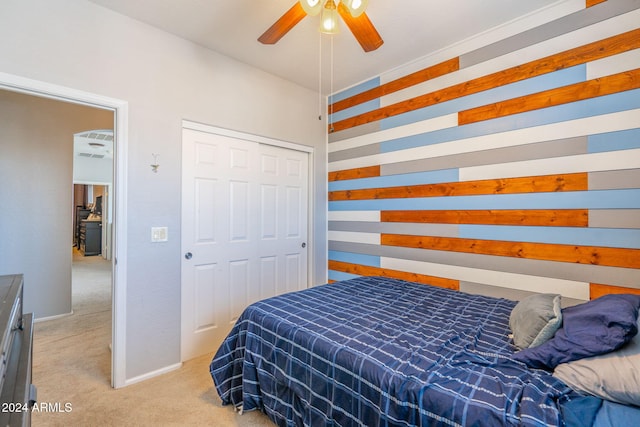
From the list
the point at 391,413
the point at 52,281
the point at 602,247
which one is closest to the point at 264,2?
the point at 391,413

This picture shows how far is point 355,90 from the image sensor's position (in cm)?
331

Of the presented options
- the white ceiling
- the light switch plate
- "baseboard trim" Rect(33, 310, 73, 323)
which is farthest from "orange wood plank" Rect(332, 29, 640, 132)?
"baseboard trim" Rect(33, 310, 73, 323)

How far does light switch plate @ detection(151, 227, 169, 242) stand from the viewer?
7.49 ft

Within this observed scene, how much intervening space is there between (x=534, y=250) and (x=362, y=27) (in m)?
1.94

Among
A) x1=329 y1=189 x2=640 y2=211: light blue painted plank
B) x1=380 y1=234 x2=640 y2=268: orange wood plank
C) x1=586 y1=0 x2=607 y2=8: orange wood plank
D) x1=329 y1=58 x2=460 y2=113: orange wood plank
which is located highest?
x1=586 y1=0 x2=607 y2=8: orange wood plank

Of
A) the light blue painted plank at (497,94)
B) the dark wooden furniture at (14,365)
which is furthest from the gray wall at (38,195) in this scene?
the light blue painted plank at (497,94)

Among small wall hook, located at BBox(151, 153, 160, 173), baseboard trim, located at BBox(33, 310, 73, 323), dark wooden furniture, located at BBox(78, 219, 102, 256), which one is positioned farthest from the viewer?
dark wooden furniture, located at BBox(78, 219, 102, 256)

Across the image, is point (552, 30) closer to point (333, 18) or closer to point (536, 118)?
point (536, 118)

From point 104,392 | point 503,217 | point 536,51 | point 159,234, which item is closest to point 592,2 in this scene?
point 536,51

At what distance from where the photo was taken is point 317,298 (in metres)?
2.02

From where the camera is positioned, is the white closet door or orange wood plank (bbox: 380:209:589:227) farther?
the white closet door

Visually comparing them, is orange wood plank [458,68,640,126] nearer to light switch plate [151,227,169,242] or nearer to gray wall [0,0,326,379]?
gray wall [0,0,326,379]

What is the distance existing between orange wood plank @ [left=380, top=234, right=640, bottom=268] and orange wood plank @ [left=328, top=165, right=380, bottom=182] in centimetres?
74

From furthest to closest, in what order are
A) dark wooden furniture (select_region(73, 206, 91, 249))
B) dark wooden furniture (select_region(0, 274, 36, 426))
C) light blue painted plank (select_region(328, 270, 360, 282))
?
dark wooden furniture (select_region(73, 206, 91, 249)) → light blue painted plank (select_region(328, 270, 360, 282)) → dark wooden furniture (select_region(0, 274, 36, 426))
